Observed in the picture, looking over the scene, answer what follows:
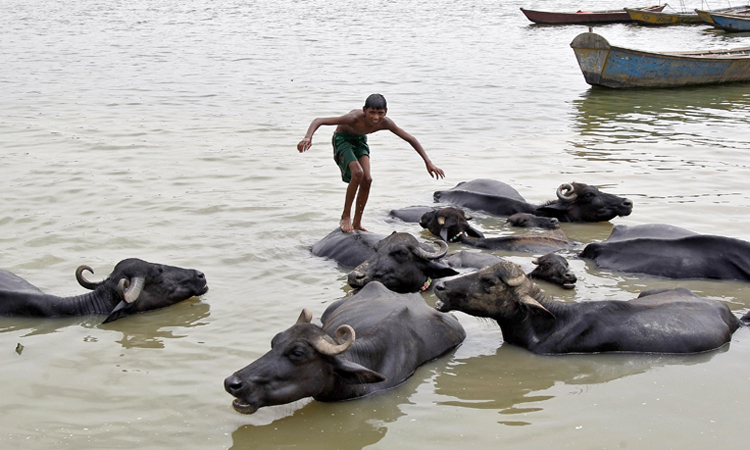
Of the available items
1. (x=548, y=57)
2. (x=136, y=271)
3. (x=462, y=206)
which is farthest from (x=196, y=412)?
(x=548, y=57)

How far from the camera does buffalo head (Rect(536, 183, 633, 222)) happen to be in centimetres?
902

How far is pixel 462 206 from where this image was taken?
9672 mm

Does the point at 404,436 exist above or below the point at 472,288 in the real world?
below

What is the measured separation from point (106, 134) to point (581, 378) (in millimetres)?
10612

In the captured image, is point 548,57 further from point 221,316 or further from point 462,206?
point 221,316

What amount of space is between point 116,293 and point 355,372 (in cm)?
272

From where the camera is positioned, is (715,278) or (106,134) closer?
(715,278)

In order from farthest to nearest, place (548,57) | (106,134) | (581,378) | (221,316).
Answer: (548,57) → (106,134) → (221,316) → (581,378)

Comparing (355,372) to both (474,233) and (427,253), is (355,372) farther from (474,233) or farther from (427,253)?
(474,233)

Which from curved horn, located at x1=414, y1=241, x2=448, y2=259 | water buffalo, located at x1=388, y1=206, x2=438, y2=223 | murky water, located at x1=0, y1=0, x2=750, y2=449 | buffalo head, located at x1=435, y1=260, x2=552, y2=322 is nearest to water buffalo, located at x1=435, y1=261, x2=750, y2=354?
buffalo head, located at x1=435, y1=260, x2=552, y2=322

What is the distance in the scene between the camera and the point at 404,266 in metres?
6.86

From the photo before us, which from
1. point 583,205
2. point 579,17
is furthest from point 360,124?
point 579,17

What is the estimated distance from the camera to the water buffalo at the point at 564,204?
356 inches

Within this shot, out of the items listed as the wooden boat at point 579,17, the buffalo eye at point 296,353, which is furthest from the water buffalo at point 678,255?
the wooden boat at point 579,17
